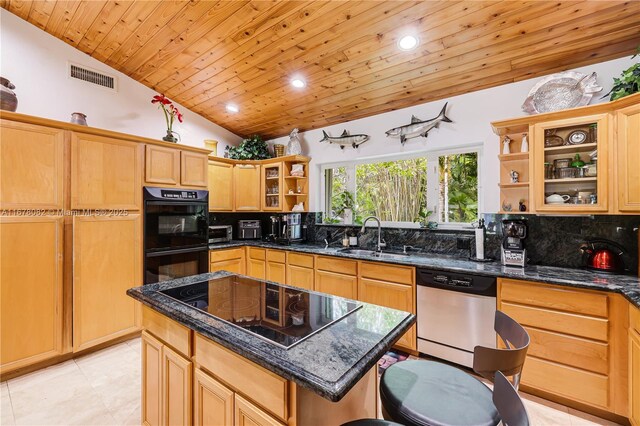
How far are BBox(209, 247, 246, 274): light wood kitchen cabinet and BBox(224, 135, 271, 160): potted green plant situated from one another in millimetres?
1448

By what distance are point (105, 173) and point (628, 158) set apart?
434cm

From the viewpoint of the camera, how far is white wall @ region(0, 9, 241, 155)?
2.78 meters

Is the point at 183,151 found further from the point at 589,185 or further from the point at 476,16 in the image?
the point at 589,185

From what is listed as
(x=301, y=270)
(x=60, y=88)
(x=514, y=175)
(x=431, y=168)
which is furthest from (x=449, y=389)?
(x=60, y=88)

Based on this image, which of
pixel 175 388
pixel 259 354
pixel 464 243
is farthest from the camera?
pixel 464 243

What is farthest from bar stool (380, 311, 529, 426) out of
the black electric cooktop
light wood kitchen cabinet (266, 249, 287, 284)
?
light wood kitchen cabinet (266, 249, 287, 284)

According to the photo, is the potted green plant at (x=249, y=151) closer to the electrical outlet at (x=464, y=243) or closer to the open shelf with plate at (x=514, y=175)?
the electrical outlet at (x=464, y=243)

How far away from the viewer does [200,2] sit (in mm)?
2301

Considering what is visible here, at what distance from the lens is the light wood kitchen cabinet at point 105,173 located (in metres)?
2.63

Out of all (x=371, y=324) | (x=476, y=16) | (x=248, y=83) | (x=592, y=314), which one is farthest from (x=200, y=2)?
(x=592, y=314)

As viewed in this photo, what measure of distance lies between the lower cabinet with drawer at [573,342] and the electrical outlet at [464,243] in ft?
2.40

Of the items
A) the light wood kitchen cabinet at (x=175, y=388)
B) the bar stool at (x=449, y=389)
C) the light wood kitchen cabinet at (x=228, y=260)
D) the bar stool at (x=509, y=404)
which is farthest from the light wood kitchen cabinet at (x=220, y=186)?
the bar stool at (x=509, y=404)

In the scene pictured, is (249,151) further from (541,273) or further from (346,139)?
(541,273)

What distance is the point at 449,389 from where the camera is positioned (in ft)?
3.96
